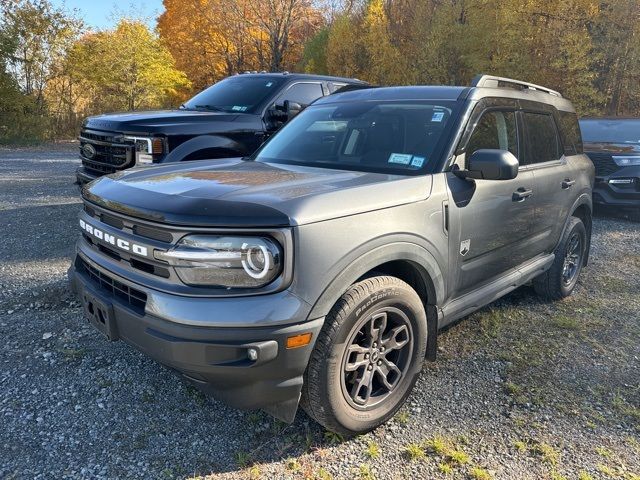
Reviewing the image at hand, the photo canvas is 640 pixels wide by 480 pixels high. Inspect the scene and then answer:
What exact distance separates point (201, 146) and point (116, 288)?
3.31m

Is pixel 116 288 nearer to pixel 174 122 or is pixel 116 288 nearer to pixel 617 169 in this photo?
pixel 174 122

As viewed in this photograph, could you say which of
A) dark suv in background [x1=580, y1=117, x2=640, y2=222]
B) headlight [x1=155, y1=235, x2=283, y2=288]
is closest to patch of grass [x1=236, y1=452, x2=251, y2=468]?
headlight [x1=155, y1=235, x2=283, y2=288]

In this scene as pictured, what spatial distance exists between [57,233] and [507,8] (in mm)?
21056

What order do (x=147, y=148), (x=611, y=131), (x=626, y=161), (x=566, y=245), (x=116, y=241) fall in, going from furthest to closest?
1. (x=611, y=131)
2. (x=626, y=161)
3. (x=147, y=148)
4. (x=566, y=245)
5. (x=116, y=241)

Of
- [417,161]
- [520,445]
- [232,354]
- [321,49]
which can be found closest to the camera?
[232,354]

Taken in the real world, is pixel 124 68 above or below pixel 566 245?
above

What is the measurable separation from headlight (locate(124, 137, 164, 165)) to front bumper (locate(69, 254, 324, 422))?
3.25 meters

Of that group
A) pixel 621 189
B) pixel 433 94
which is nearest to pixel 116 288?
pixel 433 94

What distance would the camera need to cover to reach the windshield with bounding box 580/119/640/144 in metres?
8.70

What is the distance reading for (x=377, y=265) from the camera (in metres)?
2.52

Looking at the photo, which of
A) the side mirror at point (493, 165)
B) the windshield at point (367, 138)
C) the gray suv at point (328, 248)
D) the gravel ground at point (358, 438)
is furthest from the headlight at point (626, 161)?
the side mirror at point (493, 165)

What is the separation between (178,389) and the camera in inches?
118

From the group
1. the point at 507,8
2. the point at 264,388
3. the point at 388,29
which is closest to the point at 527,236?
the point at 264,388

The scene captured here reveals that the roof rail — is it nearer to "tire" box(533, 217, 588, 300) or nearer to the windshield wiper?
"tire" box(533, 217, 588, 300)
